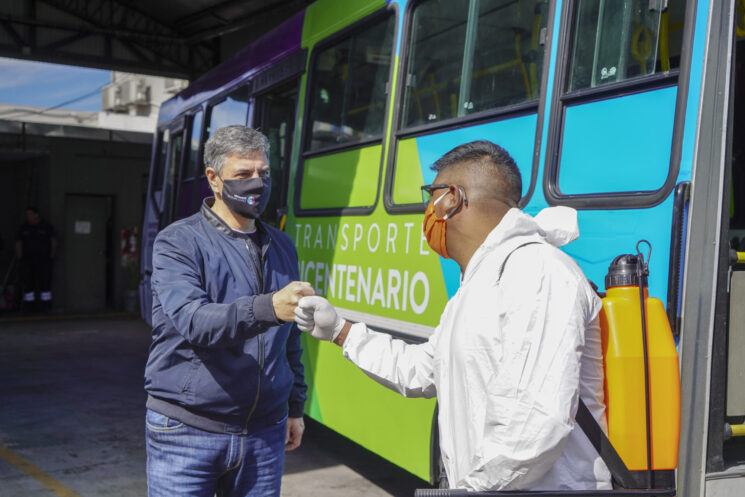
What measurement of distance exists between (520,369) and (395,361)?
673 millimetres

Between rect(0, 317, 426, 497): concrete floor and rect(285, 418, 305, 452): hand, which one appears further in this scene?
rect(0, 317, 426, 497): concrete floor

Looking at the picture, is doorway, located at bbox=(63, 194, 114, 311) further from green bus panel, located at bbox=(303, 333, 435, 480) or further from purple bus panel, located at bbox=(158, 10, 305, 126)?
green bus panel, located at bbox=(303, 333, 435, 480)

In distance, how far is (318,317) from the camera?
2.24 m

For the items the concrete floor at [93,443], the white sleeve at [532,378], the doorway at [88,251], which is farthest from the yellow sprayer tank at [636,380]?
the doorway at [88,251]

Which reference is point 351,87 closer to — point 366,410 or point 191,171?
point 366,410

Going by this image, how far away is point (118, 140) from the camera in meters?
16.3

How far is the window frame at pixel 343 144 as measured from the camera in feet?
14.8

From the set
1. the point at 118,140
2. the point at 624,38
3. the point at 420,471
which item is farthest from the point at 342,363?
the point at 118,140

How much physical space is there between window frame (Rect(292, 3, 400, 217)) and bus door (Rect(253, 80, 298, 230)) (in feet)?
1.66

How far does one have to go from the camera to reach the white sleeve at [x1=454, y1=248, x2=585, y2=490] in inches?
62.6

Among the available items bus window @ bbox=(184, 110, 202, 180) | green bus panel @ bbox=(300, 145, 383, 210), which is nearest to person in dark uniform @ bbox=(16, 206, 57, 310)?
bus window @ bbox=(184, 110, 202, 180)

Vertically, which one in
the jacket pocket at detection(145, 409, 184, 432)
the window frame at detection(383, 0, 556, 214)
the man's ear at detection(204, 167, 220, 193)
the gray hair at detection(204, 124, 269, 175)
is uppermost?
the window frame at detection(383, 0, 556, 214)

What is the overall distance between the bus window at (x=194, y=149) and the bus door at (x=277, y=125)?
5.94ft

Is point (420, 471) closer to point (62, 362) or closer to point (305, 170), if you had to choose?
point (305, 170)
